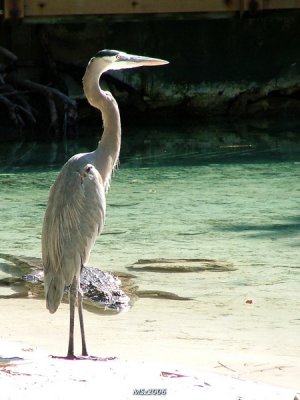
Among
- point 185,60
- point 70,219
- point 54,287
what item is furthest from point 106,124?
point 185,60

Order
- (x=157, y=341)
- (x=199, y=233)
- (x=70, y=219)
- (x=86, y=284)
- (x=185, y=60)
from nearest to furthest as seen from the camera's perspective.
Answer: (x=70, y=219) < (x=157, y=341) < (x=86, y=284) < (x=199, y=233) < (x=185, y=60)

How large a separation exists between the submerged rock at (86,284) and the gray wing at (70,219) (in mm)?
1176

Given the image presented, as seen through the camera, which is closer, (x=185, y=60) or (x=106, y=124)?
(x=106, y=124)

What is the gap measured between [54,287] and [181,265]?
2.83m

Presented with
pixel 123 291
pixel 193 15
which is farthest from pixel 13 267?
pixel 193 15

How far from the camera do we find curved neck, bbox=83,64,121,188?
661 cm

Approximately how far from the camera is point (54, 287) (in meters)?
6.28

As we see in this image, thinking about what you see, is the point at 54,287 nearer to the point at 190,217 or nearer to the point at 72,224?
the point at 72,224

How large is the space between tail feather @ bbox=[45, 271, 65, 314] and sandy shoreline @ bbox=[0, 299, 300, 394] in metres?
0.29

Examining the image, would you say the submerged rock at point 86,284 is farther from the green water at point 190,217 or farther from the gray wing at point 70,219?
the gray wing at point 70,219

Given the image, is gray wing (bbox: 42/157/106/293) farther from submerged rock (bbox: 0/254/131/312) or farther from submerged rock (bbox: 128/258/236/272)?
submerged rock (bbox: 128/258/236/272)

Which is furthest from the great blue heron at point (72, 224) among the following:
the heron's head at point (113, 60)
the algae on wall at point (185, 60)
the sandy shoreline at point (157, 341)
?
the algae on wall at point (185, 60)

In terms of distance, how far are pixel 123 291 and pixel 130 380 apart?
2.97 meters

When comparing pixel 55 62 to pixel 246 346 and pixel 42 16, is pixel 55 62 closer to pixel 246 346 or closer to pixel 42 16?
pixel 42 16
